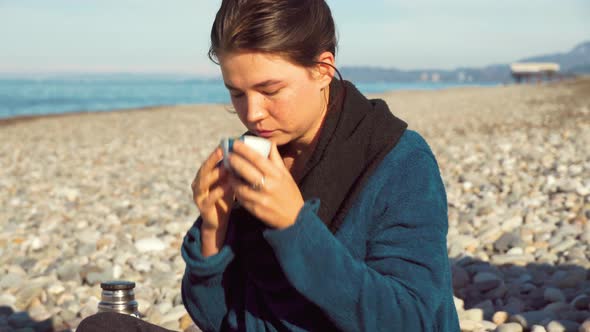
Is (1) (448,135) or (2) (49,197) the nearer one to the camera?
(2) (49,197)

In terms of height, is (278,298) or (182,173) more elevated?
(278,298)

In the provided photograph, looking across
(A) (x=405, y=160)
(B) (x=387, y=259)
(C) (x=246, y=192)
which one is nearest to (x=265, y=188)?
(C) (x=246, y=192)

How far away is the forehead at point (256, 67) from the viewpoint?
5.88 ft

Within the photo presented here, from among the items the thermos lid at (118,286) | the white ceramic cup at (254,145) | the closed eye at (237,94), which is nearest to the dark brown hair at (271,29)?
the closed eye at (237,94)

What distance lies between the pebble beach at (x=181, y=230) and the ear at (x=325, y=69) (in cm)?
61

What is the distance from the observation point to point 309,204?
154 cm

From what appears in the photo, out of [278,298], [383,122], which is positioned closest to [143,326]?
[278,298]

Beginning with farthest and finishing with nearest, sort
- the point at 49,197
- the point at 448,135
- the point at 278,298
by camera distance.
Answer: the point at 448,135 < the point at 49,197 < the point at 278,298

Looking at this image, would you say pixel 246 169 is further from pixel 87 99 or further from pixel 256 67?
pixel 87 99

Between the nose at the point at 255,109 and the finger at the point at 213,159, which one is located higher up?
the nose at the point at 255,109

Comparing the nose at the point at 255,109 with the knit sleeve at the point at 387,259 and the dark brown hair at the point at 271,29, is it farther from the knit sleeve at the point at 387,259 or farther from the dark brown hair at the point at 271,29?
the knit sleeve at the point at 387,259

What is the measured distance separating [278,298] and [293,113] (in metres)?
0.51

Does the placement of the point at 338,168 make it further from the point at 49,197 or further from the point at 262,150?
the point at 49,197

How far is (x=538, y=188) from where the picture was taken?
639 centimetres
